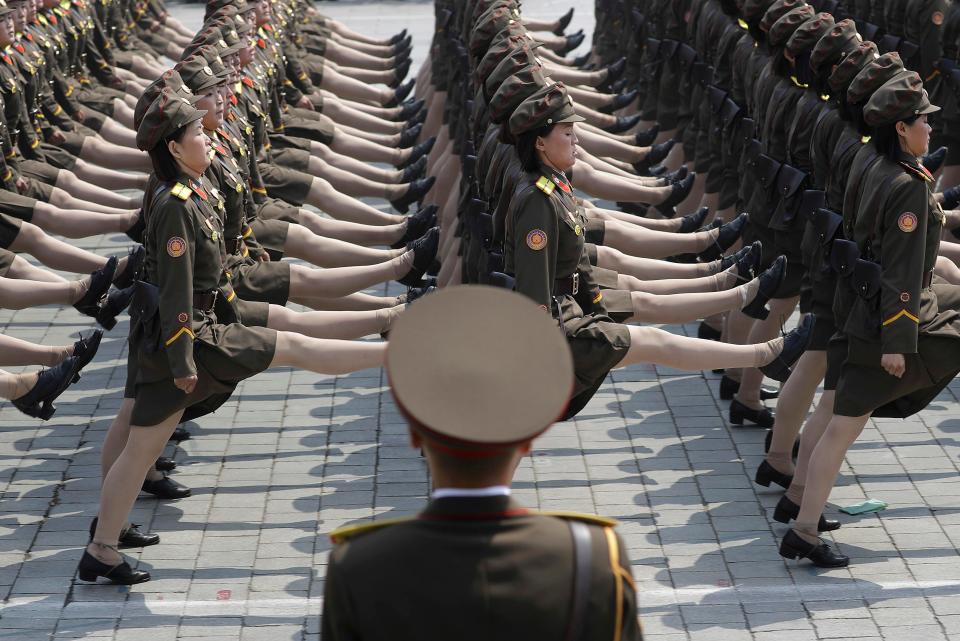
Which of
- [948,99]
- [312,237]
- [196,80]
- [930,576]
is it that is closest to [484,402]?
[930,576]

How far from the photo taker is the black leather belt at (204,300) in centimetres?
598

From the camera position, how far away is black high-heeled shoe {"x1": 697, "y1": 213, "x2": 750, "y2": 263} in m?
7.98

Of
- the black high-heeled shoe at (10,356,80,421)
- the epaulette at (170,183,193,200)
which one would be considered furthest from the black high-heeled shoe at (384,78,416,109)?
the epaulette at (170,183,193,200)

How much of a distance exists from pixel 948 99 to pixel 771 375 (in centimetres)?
395

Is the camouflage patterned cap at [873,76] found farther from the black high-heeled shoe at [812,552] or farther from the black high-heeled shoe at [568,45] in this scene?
the black high-heeled shoe at [568,45]

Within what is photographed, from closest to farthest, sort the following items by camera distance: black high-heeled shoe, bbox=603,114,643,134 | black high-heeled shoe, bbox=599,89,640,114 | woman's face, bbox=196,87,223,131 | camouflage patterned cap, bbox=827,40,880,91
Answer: camouflage patterned cap, bbox=827,40,880,91, woman's face, bbox=196,87,223,131, black high-heeled shoe, bbox=603,114,643,134, black high-heeled shoe, bbox=599,89,640,114

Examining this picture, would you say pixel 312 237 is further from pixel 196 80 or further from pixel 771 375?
pixel 771 375

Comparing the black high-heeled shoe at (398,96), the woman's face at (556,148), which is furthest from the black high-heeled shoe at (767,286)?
the black high-heeled shoe at (398,96)

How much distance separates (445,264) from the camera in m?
8.70

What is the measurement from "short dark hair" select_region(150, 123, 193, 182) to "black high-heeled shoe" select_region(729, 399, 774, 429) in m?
3.17

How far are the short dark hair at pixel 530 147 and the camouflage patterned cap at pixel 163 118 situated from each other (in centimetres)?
131

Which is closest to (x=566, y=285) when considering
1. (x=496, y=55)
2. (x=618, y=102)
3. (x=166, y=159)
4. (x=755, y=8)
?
(x=496, y=55)

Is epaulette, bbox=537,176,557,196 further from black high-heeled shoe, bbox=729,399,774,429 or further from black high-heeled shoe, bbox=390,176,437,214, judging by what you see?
black high-heeled shoe, bbox=390,176,437,214

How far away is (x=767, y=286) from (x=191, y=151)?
2736 millimetres
